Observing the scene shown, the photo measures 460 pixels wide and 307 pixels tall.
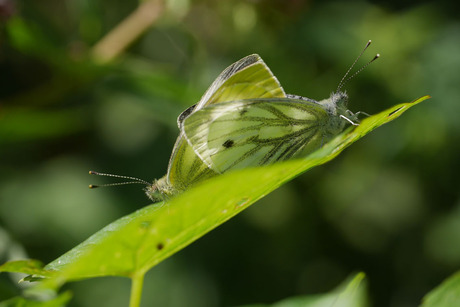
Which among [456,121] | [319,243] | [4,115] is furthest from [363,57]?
[4,115]

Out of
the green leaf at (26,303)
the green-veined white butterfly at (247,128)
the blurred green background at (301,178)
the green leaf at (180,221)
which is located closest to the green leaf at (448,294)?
the green leaf at (180,221)

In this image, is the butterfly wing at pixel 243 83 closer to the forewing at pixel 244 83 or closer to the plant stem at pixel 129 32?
the forewing at pixel 244 83

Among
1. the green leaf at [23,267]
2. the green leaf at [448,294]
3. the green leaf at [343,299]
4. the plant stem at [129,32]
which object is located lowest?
the green leaf at [448,294]

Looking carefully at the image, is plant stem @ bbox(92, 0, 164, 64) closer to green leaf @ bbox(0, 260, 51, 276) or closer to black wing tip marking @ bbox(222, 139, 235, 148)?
black wing tip marking @ bbox(222, 139, 235, 148)

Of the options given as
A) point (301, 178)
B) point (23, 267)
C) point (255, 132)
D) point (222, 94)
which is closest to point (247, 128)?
point (255, 132)

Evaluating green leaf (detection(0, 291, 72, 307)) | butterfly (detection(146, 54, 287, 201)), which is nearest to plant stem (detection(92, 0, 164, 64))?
butterfly (detection(146, 54, 287, 201))

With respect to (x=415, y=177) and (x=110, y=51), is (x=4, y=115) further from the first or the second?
(x=415, y=177)
